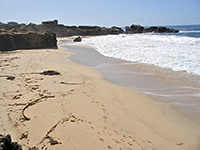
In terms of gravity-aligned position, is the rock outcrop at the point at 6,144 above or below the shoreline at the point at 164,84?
above

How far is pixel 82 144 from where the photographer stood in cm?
253

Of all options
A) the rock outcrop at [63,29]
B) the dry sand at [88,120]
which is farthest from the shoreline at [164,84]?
the rock outcrop at [63,29]

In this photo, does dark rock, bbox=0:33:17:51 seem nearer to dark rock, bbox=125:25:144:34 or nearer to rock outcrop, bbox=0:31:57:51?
rock outcrop, bbox=0:31:57:51

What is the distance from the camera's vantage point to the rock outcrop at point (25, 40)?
44.1 feet

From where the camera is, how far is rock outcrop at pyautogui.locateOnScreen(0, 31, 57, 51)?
44.1ft

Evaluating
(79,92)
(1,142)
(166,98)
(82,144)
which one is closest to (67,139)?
(82,144)

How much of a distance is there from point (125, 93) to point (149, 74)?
2494 millimetres

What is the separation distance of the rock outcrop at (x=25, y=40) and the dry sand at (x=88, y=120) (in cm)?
1005

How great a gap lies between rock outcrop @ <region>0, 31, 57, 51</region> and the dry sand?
33.0ft

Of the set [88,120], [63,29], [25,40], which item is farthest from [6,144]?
[63,29]

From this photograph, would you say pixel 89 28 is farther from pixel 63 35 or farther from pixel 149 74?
pixel 149 74

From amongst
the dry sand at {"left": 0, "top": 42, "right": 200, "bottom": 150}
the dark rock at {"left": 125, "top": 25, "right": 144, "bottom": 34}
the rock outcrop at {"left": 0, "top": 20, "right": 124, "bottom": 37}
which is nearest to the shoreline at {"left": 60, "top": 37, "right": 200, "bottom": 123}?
the dry sand at {"left": 0, "top": 42, "right": 200, "bottom": 150}

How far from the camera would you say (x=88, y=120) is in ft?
10.6

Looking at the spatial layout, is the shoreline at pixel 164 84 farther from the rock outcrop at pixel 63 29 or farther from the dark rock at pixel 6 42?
the rock outcrop at pixel 63 29
